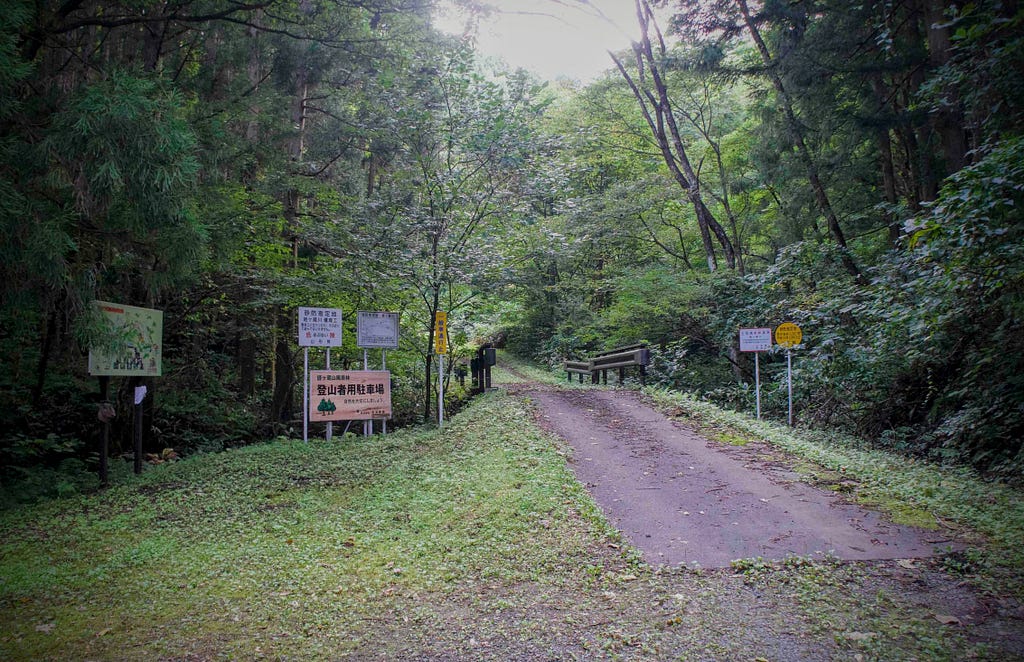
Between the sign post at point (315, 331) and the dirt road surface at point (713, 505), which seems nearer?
the dirt road surface at point (713, 505)

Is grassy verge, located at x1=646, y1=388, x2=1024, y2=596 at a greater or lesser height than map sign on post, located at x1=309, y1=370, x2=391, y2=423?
lesser

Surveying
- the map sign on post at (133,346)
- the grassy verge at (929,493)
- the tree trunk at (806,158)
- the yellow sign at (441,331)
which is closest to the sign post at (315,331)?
the yellow sign at (441,331)

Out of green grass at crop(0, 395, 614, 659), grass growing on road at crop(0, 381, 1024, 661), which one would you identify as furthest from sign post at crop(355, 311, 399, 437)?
grass growing on road at crop(0, 381, 1024, 661)

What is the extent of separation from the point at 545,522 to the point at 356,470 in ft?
11.4

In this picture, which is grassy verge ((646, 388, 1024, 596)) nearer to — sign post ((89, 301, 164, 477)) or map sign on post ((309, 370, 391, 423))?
map sign on post ((309, 370, 391, 423))

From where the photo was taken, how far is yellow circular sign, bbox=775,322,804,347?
10258 mm

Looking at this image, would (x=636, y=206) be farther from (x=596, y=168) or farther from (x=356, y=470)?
(x=356, y=470)

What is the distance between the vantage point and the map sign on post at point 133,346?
6.55m

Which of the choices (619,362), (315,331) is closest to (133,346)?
(315,331)

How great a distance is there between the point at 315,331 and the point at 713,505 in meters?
7.27

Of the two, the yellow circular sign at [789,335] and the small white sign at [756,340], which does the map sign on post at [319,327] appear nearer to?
the small white sign at [756,340]

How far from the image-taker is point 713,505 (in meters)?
5.76

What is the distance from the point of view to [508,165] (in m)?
11.6

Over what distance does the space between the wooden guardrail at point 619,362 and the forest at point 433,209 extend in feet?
3.92
